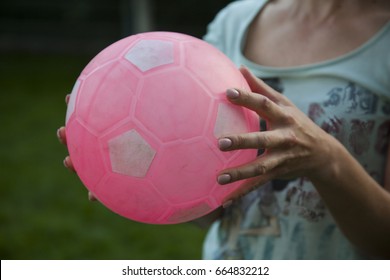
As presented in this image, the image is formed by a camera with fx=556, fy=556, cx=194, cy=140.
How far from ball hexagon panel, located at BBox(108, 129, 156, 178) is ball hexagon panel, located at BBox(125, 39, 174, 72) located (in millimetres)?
147

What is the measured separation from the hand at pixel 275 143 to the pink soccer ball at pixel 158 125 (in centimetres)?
5

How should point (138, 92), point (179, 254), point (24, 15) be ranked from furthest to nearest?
point (24, 15) → point (179, 254) → point (138, 92)

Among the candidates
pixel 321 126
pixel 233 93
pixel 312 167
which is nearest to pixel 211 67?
pixel 233 93

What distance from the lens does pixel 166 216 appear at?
4.03 ft

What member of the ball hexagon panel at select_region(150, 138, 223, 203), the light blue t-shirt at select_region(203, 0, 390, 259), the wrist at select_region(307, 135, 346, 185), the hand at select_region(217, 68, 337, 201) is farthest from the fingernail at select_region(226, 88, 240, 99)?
the light blue t-shirt at select_region(203, 0, 390, 259)

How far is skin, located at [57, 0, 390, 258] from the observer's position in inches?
44.2

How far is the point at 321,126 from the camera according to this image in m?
1.46

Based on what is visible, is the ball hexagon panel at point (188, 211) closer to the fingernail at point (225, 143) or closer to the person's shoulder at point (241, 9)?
the fingernail at point (225, 143)

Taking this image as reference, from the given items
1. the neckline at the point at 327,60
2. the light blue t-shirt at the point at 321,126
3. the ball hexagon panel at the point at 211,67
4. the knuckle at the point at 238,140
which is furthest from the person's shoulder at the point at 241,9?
the knuckle at the point at 238,140

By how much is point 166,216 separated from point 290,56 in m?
0.62

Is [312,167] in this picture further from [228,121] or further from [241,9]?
[241,9]

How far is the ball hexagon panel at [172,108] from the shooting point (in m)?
1.11
